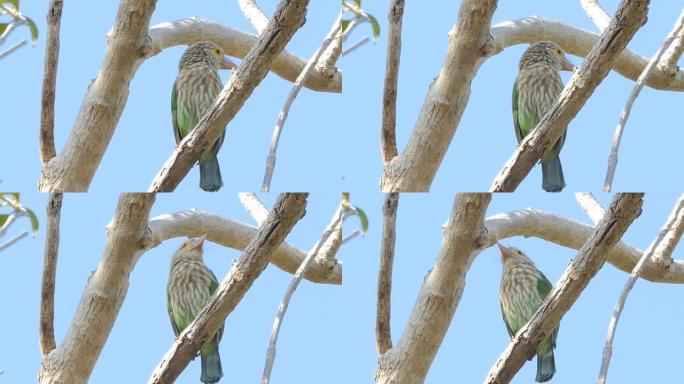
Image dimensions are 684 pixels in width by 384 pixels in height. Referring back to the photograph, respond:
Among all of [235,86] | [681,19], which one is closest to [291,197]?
[235,86]

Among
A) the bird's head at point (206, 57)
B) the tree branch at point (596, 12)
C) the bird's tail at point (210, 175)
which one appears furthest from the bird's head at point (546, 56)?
the bird's tail at point (210, 175)

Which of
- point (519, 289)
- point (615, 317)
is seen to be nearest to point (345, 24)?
point (519, 289)

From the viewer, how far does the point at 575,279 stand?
13.6 ft

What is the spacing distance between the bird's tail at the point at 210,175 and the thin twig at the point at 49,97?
66 centimetres

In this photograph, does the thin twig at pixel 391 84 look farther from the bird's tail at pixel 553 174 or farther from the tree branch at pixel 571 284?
the tree branch at pixel 571 284

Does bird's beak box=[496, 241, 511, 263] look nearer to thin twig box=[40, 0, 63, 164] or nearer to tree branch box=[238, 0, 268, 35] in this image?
tree branch box=[238, 0, 268, 35]

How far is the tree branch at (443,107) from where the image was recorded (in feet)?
14.6

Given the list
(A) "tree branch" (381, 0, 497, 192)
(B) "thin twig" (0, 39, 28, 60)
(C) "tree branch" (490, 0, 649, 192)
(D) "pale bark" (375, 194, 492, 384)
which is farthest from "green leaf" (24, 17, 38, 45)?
(C) "tree branch" (490, 0, 649, 192)

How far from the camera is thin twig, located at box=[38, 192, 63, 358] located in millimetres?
4669

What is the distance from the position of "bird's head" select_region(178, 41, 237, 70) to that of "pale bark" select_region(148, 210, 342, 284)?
0.67 meters

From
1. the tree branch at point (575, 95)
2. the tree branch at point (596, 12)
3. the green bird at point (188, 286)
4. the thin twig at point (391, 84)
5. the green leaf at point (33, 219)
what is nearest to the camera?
the tree branch at point (575, 95)

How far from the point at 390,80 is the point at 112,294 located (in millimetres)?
1502

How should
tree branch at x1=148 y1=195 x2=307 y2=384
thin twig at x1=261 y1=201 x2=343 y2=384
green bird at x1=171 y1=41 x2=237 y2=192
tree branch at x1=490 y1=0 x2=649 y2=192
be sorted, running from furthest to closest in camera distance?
1. green bird at x1=171 y1=41 x2=237 y2=192
2. thin twig at x1=261 y1=201 x2=343 y2=384
3. tree branch at x1=490 y1=0 x2=649 y2=192
4. tree branch at x1=148 y1=195 x2=307 y2=384

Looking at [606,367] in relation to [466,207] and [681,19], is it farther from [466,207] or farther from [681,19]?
[681,19]
